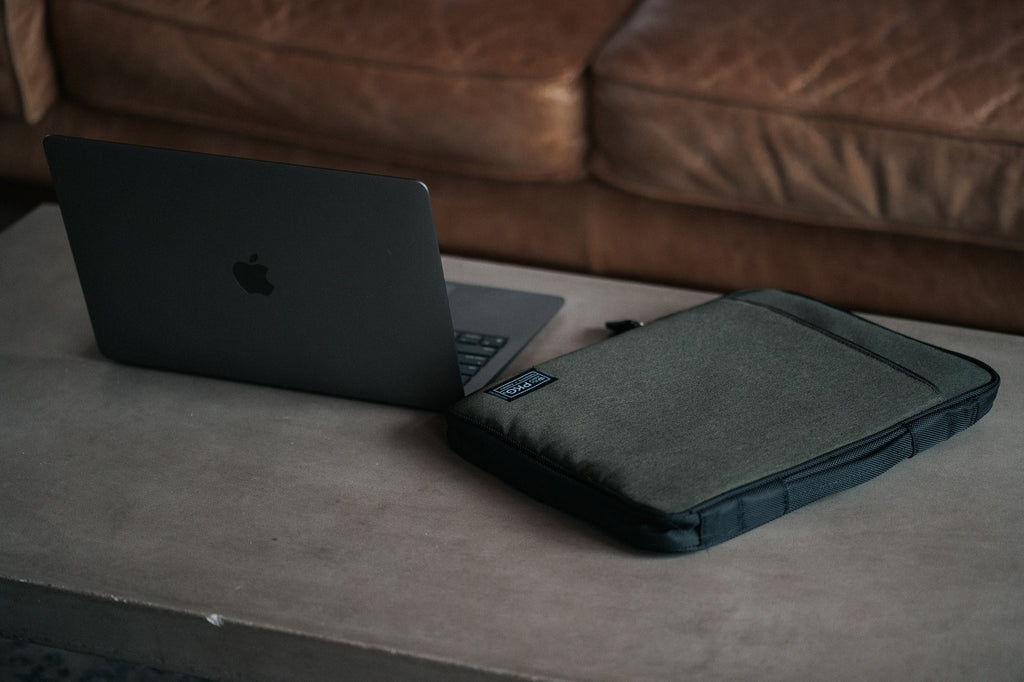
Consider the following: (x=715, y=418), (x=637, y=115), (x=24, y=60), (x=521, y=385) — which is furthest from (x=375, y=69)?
(x=715, y=418)

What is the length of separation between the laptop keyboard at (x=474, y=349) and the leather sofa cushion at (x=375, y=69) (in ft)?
1.44

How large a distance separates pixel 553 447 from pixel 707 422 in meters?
0.12

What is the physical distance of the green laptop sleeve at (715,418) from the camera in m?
0.77

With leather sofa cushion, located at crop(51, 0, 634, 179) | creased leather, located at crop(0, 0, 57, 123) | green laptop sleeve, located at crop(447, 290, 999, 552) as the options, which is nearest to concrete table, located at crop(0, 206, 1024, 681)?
green laptop sleeve, located at crop(447, 290, 999, 552)

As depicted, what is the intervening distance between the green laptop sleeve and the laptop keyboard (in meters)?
0.10

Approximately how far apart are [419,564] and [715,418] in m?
0.25

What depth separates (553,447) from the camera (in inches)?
32.3

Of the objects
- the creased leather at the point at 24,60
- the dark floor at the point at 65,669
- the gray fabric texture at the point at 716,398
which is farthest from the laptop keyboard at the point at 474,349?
the creased leather at the point at 24,60

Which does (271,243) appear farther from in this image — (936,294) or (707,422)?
(936,294)

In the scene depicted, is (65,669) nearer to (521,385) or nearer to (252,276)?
(252,276)

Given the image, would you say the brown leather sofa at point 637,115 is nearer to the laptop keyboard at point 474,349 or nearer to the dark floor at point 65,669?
the laptop keyboard at point 474,349

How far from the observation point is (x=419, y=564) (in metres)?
0.76

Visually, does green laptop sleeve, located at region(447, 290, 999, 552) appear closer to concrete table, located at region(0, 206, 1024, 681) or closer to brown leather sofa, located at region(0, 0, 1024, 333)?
concrete table, located at region(0, 206, 1024, 681)

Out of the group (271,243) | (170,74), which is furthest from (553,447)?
(170,74)
